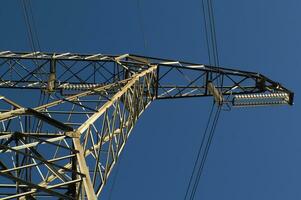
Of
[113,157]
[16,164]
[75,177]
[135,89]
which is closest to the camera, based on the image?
[75,177]

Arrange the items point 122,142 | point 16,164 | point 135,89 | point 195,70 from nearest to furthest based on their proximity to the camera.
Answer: point 16,164, point 122,142, point 135,89, point 195,70

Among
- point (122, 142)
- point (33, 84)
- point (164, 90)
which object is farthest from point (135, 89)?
point (33, 84)

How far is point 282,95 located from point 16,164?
12.6 m

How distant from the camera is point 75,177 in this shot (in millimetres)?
9672

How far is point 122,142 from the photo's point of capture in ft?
48.0

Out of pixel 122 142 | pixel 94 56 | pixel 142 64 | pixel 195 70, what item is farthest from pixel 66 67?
pixel 122 142

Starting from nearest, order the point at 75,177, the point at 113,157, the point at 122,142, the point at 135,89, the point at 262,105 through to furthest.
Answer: the point at 75,177
the point at 113,157
the point at 122,142
the point at 135,89
the point at 262,105

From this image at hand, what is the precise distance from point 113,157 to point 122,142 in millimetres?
986

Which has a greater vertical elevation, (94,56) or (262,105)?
(94,56)

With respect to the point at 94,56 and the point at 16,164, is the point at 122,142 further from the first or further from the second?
the point at 94,56

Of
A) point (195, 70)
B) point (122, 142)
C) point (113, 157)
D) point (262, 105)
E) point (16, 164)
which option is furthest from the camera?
point (195, 70)

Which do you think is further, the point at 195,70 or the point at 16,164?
the point at 195,70

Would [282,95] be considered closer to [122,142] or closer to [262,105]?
[262,105]

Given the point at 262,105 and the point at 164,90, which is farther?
the point at 164,90
